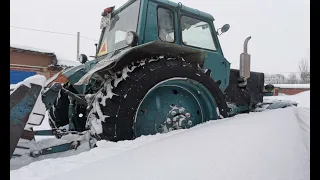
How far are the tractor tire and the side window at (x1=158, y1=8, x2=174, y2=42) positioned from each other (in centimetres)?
89

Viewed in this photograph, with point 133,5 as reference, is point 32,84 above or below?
below

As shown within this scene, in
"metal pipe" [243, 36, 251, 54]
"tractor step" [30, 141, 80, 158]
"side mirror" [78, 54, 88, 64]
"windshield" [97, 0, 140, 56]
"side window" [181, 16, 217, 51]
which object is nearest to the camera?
"tractor step" [30, 141, 80, 158]

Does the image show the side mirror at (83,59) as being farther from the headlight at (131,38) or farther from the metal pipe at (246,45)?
the metal pipe at (246,45)

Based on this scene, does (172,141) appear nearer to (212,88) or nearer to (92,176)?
(92,176)

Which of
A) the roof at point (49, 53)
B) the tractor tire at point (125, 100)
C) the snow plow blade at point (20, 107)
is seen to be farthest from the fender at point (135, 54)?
the roof at point (49, 53)

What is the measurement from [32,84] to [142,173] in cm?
104

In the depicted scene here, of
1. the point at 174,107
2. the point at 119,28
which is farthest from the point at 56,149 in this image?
the point at 119,28

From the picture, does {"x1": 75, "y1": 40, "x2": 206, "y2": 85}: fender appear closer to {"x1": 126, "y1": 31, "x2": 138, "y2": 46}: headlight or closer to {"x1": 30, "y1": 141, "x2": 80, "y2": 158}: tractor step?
{"x1": 126, "y1": 31, "x2": 138, "y2": 46}: headlight

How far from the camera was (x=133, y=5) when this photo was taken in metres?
3.23

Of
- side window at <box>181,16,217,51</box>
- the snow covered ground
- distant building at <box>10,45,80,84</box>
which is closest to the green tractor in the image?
side window at <box>181,16,217,51</box>

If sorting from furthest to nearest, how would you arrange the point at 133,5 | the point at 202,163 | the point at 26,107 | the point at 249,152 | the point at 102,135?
the point at 133,5 < the point at 102,135 < the point at 26,107 < the point at 249,152 < the point at 202,163

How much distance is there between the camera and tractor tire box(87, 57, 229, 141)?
200 cm

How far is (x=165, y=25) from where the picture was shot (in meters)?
3.23

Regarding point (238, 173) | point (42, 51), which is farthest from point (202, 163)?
point (42, 51)
